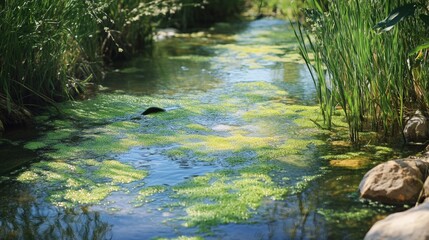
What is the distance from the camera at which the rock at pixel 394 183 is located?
10.3ft

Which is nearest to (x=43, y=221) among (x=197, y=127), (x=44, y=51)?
(x=197, y=127)

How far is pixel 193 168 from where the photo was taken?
3703mm

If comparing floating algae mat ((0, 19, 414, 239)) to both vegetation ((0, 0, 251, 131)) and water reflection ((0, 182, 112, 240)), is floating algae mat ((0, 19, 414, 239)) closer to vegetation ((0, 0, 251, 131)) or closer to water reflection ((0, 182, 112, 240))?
water reflection ((0, 182, 112, 240))

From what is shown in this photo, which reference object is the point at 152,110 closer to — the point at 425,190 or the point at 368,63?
the point at 368,63

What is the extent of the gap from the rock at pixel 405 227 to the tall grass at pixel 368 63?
4.40 feet

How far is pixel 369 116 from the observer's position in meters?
4.17

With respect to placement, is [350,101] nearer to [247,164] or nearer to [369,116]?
[369,116]

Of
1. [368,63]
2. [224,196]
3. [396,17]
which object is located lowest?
[224,196]

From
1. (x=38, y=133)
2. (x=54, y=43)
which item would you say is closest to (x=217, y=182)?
(x=38, y=133)

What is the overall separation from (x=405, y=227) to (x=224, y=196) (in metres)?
0.95

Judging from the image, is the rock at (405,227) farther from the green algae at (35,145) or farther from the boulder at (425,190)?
the green algae at (35,145)

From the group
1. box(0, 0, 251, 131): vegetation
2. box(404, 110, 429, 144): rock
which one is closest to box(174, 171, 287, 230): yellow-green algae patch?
box(404, 110, 429, 144): rock

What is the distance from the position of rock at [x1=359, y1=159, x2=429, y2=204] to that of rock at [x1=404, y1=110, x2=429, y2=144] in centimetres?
74

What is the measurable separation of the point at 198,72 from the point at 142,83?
1.97ft
